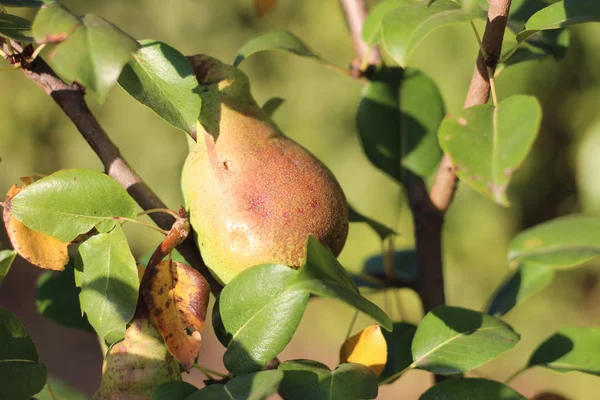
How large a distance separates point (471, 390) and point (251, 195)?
0.68 ft

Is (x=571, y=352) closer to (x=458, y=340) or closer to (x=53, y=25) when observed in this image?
(x=458, y=340)

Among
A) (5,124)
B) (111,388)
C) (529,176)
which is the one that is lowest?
(5,124)

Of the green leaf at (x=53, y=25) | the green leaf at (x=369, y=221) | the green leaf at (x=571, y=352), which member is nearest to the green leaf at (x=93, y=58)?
the green leaf at (x=53, y=25)

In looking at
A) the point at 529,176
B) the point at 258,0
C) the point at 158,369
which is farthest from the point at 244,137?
the point at 529,176

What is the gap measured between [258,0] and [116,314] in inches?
20.0

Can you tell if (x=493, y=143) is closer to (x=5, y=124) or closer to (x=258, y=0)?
(x=258, y=0)

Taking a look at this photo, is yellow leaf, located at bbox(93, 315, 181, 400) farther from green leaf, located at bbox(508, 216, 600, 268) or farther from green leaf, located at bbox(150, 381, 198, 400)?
green leaf, located at bbox(508, 216, 600, 268)

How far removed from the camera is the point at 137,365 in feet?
1.49

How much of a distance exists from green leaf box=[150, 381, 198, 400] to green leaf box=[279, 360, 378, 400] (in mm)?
57

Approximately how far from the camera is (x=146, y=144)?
292 centimetres

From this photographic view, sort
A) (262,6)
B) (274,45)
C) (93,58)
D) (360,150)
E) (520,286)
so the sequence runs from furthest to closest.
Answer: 1. (360,150)
2. (262,6)
3. (520,286)
4. (274,45)
5. (93,58)

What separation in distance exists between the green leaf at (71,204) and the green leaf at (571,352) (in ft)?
1.22

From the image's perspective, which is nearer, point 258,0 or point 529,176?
point 258,0

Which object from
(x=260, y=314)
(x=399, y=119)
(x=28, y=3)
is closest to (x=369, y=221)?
(x=399, y=119)
